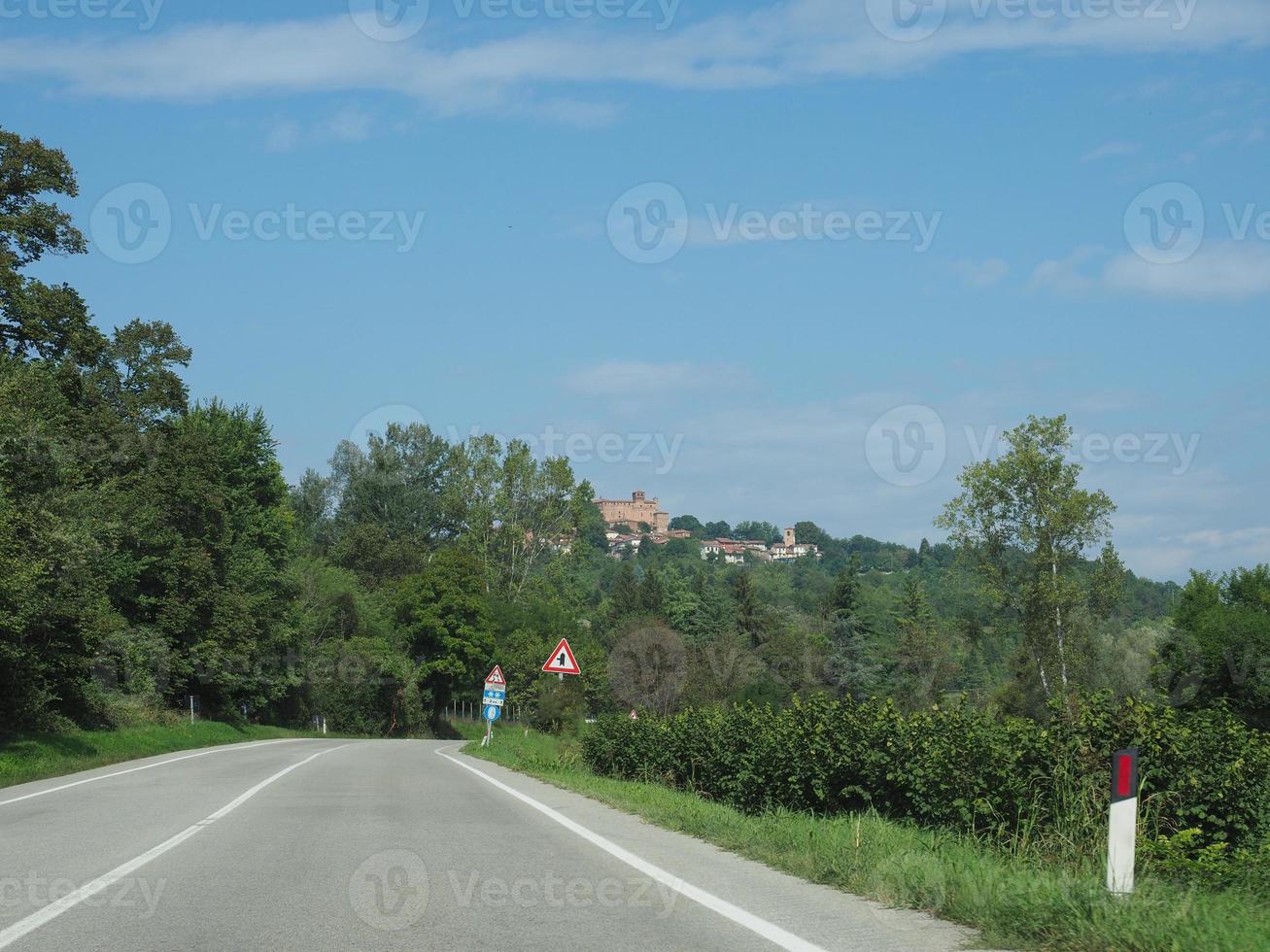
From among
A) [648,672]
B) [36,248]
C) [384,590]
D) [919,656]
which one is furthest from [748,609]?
[36,248]

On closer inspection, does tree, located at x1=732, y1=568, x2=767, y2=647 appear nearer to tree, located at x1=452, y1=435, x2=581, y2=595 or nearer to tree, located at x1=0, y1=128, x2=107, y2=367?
tree, located at x1=452, y1=435, x2=581, y2=595

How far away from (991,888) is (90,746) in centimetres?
2840

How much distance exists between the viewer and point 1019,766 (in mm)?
11297

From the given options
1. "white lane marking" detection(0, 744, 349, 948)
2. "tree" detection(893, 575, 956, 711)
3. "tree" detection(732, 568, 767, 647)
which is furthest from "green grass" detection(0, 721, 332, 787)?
"tree" detection(732, 568, 767, 647)

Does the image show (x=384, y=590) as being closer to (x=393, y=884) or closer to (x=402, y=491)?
(x=402, y=491)

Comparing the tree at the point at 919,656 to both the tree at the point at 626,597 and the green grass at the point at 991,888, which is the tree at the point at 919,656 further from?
the green grass at the point at 991,888

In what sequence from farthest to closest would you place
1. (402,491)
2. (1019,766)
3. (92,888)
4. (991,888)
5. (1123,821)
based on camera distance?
(402,491) < (1019,766) < (92,888) < (991,888) < (1123,821)

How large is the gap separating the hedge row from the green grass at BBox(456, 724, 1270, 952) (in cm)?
54

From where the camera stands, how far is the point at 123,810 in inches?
596

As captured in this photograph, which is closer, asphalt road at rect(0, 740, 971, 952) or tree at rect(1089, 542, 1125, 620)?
asphalt road at rect(0, 740, 971, 952)

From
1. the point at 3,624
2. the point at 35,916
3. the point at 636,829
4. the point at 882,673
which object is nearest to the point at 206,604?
the point at 3,624

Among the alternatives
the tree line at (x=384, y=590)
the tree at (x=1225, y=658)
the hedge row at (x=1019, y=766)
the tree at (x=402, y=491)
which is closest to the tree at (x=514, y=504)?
the tree line at (x=384, y=590)

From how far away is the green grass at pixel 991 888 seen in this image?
6.18 m

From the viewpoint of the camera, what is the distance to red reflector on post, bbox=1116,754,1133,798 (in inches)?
278
